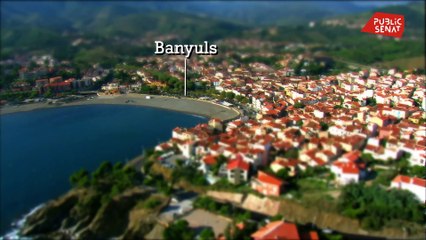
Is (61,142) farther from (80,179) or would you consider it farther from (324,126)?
(324,126)

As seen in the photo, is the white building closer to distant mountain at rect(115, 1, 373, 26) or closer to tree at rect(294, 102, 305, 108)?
tree at rect(294, 102, 305, 108)

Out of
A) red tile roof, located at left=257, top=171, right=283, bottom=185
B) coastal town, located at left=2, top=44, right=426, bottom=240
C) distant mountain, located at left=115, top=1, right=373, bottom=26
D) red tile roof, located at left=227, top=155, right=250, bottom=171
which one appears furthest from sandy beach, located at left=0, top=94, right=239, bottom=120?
distant mountain, located at left=115, top=1, right=373, bottom=26

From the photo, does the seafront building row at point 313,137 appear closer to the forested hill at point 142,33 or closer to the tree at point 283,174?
the tree at point 283,174

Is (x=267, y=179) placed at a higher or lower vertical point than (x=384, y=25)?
lower

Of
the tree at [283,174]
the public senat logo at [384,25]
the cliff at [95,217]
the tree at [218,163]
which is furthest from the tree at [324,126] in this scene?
the public senat logo at [384,25]

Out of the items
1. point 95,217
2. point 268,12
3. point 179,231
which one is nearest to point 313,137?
point 179,231

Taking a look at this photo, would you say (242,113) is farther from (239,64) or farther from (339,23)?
(339,23)
